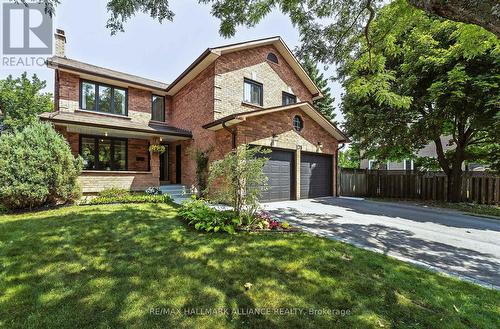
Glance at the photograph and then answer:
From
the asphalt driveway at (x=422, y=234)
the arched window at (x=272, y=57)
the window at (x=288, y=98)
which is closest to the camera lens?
the asphalt driveway at (x=422, y=234)

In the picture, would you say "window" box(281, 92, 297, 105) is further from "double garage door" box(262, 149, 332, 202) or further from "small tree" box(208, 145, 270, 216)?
"small tree" box(208, 145, 270, 216)

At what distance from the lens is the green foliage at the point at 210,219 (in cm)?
562

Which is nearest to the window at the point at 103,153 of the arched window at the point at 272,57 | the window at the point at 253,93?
the window at the point at 253,93

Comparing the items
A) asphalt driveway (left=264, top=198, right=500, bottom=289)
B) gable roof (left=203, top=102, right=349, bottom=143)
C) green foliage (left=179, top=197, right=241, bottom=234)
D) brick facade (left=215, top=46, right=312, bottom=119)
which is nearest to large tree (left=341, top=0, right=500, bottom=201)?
gable roof (left=203, top=102, right=349, bottom=143)

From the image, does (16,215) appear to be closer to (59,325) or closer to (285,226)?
(59,325)

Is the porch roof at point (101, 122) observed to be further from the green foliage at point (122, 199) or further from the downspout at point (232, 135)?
the downspout at point (232, 135)

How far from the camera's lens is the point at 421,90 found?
11.1m

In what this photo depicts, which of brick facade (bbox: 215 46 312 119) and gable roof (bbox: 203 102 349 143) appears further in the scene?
brick facade (bbox: 215 46 312 119)

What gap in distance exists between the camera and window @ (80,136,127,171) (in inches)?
446

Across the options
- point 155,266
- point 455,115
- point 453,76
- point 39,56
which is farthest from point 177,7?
point 455,115

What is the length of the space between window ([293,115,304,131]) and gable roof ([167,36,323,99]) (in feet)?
12.6

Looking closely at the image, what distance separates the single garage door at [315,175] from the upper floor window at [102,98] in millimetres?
10715

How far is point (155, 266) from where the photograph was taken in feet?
12.4

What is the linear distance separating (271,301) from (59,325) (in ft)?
7.99
